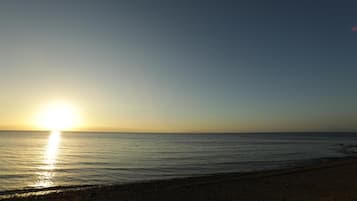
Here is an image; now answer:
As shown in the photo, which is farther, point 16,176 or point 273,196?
point 16,176

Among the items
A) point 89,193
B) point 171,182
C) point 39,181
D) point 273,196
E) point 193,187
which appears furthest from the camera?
point 39,181

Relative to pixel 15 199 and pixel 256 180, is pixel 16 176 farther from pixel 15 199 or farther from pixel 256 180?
pixel 256 180

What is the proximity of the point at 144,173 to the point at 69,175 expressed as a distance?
6.89 meters

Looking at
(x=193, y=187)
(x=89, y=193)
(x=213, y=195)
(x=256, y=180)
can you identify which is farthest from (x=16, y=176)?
(x=256, y=180)

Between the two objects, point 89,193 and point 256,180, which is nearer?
point 89,193

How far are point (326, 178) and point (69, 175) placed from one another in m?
21.7

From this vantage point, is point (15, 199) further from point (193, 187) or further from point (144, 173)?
point (144, 173)

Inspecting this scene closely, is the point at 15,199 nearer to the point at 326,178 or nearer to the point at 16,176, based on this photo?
the point at 16,176

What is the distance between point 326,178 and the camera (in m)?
20.9

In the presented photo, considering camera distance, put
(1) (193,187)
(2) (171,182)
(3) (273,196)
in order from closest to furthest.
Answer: (3) (273,196) → (1) (193,187) → (2) (171,182)

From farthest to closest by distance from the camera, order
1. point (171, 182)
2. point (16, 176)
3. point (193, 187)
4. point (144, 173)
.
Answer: point (144, 173) < point (16, 176) < point (171, 182) < point (193, 187)

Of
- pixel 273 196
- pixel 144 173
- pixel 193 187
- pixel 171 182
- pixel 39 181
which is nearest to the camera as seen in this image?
pixel 273 196

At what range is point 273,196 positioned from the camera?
14867 millimetres

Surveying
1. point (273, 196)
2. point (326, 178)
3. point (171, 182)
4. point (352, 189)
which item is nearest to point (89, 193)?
point (171, 182)
